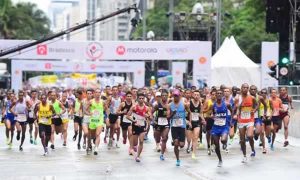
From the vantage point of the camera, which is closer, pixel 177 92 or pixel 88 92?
pixel 177 92

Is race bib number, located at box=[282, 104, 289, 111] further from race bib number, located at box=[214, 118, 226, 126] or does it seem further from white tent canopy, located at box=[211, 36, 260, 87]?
white tent canopy, located at box=[211, 36, 260, 87]

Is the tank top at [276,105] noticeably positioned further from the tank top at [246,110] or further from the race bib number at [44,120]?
the race bib number at [44,120]

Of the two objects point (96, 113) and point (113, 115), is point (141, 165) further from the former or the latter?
point (113, 115)

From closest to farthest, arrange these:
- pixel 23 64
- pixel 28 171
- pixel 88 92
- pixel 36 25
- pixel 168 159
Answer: pixel 28 171
pixel 168 159
pixel 88 92
pixel 23 64
pixel 36 25

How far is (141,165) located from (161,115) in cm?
136

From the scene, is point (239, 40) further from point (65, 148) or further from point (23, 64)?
point (65, 148)

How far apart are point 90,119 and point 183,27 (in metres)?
40.5

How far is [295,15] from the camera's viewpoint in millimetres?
31734

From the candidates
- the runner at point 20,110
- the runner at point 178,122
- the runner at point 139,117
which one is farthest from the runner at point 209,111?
the runner at point 20,110

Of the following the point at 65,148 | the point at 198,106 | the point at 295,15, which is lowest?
the point at 65,148

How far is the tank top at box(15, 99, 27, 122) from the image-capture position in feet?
71.2

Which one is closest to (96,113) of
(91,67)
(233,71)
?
(233,71)

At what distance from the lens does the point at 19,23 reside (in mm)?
105438

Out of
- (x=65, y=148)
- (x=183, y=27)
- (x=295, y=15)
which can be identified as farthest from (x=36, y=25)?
(x=65, y=148)
